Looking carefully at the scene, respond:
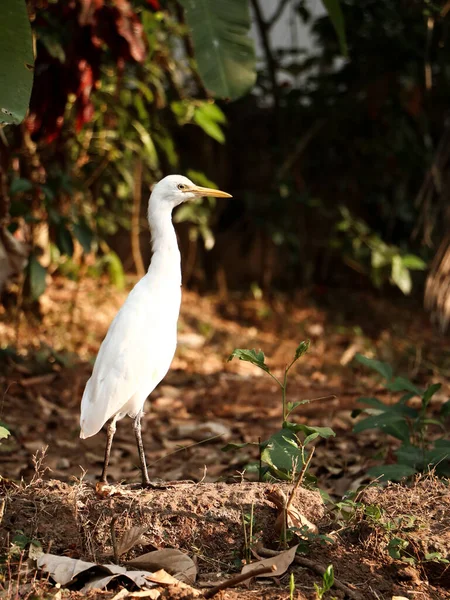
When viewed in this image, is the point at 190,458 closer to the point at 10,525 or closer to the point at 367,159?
the point at 10,525

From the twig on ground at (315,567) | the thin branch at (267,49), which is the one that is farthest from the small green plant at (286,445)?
the thin branch at (267,49)

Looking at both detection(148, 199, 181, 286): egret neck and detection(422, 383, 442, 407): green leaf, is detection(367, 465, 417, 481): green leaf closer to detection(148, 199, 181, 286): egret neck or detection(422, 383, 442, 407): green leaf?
detection(422, 383, 442, 407): green leaf

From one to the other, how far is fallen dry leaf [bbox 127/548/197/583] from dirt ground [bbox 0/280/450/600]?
0.06m

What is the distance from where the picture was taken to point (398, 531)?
8.04 ft

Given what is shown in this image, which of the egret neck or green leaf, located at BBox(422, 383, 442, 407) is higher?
the egret neck

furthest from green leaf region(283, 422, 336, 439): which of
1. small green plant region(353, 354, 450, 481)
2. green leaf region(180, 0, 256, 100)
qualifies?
green leaf region(180, 0, 256, 100)

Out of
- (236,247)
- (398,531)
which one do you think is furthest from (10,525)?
(236,247)

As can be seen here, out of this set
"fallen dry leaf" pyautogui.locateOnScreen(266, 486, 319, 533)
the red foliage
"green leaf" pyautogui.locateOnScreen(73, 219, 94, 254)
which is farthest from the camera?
"green leaf" pyautogui.locateOnScreen(73, 219, 94, 254)

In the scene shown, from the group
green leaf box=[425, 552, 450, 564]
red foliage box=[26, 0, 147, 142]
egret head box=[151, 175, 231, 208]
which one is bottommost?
green leaf box=[425, 552, 450, 564]

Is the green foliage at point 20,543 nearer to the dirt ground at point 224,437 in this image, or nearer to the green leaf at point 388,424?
the dirt ground at point 224,437

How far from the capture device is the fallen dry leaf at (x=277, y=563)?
87.5 inches

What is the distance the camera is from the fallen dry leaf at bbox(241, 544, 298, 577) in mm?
2223

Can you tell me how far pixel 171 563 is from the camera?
2.26 meters

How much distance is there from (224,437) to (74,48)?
89.0 inches
